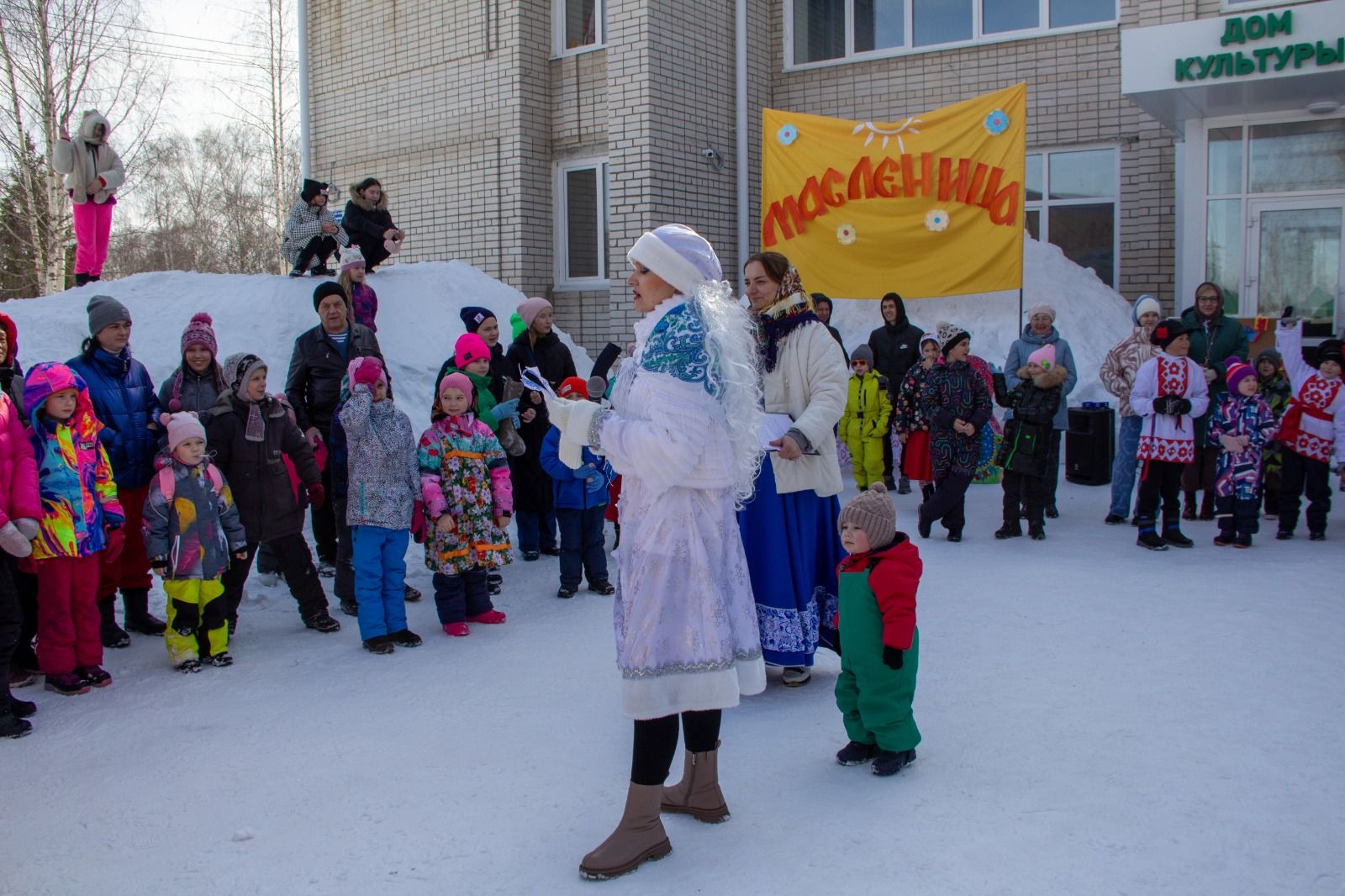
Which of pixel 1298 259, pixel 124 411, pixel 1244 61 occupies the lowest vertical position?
pixel 124 411

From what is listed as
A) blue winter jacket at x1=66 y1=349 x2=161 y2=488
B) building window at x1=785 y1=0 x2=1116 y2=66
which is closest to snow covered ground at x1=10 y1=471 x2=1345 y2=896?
blue winter jacket at x1=66 y1=349 x2=161 y2=488

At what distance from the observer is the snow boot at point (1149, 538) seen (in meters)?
7.31

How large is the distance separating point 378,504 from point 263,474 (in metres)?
0.76

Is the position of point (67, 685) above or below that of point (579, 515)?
below

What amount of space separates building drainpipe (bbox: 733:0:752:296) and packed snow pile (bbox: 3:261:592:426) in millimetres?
3011

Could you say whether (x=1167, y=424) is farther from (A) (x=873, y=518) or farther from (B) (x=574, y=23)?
(B) (x=574, y=23)

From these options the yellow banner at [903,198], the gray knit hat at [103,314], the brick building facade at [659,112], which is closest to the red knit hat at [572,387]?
the gray knit hat at [103,314]

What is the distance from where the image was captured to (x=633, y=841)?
123 inches

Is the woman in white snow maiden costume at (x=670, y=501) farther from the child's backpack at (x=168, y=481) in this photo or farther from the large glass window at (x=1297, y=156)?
the large glass window at (x=1297, y=156)

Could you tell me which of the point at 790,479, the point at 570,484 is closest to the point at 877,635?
the point at 790,479

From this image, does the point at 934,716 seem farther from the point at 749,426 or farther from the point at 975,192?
the point at 975,192

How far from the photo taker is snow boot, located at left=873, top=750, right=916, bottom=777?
3738mm

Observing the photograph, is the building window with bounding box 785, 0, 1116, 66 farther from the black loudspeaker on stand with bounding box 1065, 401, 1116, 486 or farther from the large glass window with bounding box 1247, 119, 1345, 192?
the black loudspeaker on stand with bounding box 1065, 401, 1116, 486

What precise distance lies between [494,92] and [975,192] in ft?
20.7
